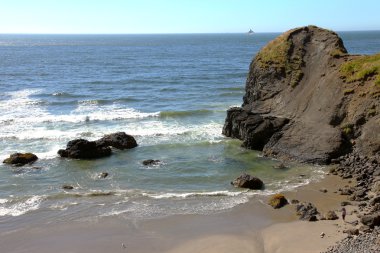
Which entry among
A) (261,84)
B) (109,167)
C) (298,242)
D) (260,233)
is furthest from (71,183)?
(261,84)

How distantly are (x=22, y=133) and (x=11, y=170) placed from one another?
920cm

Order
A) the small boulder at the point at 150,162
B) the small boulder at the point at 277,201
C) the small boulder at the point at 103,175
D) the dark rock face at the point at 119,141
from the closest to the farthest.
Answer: the small boulder at the point at 277,201
the small boulder at the point at 103,175
the small boulder at the point at 150,162
the dark rock face at the point at 119,141

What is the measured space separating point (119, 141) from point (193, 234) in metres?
14.2

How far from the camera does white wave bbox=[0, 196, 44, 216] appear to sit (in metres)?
20.3

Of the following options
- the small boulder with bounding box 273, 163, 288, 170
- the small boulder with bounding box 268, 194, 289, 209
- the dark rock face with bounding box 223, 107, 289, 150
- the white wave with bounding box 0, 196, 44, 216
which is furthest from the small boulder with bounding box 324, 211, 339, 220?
the white wave with bounding box 0, 196, 44, 216

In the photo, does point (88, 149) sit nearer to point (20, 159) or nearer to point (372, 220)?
point (20, 159)

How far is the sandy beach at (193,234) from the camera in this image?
16.6 metres

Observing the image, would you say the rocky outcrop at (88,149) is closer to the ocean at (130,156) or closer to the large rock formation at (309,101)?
the ocean at (130,156)

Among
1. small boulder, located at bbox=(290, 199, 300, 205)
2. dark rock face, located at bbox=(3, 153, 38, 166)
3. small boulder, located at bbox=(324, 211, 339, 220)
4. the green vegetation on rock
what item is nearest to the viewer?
small boulder, located at bbox=(324, 211, 339, 220)

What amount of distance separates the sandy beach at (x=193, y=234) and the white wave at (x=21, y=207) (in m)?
1.95

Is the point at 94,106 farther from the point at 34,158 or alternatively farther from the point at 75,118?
the point at 34,158

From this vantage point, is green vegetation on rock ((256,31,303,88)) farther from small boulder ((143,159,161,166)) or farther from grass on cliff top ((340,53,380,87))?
small boulder ((143,159,161,166))

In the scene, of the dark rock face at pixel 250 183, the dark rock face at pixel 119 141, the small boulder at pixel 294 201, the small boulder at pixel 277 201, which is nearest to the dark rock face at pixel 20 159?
the dark rock face at pixel 119 141

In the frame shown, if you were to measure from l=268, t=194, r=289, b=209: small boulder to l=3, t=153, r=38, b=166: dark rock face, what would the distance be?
15.0 meters
